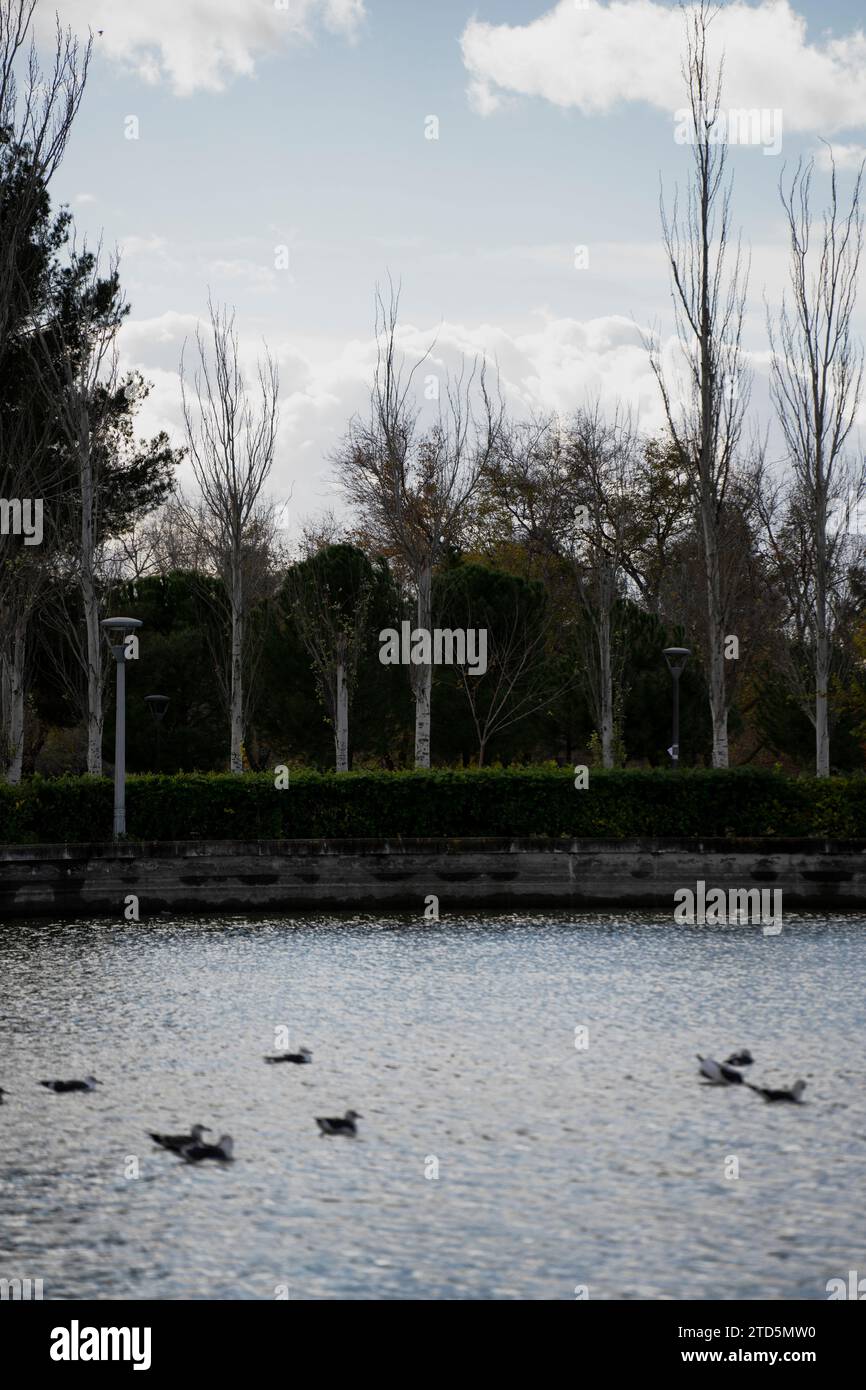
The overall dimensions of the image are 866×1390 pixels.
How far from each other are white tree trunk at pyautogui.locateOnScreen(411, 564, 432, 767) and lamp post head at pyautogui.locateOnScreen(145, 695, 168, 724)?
7.63 m

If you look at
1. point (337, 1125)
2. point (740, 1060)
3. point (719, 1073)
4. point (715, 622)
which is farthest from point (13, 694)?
point (337, 1125)

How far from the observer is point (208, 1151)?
7.26 metres

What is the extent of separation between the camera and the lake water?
5.88 meters

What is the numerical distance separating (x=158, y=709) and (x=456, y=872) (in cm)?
1605

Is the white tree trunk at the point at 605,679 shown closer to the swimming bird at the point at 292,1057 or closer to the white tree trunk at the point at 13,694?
the white tree trunk at the point at 13,694

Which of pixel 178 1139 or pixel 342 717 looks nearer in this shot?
pixel 178 1139

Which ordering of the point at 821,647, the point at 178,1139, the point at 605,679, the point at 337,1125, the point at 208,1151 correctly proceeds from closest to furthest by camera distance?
the point at 208,1151, the point at 178,1139, the point at 337,1125, the point at 821,647, the point at 605,679

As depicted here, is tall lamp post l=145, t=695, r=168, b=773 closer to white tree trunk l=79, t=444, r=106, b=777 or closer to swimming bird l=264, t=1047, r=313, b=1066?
white tree trunk l=79, t=444, r=106, b=777

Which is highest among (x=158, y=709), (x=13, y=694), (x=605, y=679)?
(x=605, y=679)

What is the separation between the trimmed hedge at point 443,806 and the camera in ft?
68.4

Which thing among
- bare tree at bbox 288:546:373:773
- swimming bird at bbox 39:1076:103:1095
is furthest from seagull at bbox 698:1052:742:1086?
bare tree at bbox 288:546:373:773

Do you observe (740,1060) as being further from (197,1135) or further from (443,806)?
(443,806)

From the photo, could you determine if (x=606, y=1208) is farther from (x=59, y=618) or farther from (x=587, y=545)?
(x=587, y=545)

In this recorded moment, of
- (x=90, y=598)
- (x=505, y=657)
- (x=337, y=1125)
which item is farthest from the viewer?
(x=505, y=657)
